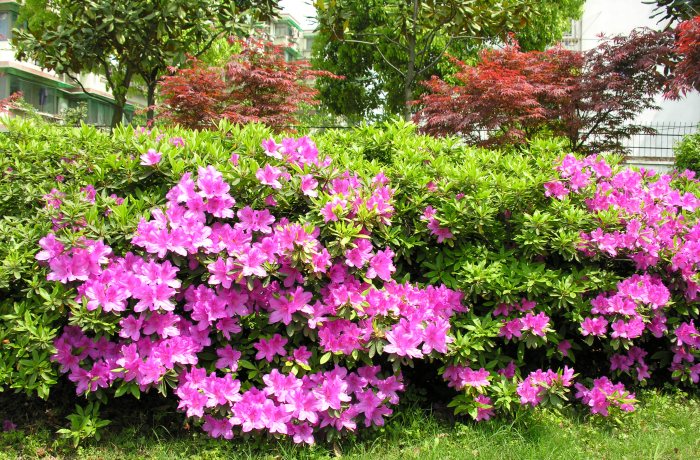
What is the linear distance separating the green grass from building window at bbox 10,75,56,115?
85.1ft

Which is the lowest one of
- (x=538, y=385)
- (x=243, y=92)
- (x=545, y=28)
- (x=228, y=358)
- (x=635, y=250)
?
(x=538, y=385)

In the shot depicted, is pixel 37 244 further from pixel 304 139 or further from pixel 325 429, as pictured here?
pixel 325 429

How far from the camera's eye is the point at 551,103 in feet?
34.1

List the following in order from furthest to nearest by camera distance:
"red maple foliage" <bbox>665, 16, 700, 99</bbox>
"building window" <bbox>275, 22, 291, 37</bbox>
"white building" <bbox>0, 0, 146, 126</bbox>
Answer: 1. "building window" <bbox>275, 22, 291, 37</bbox>
2. "white building" <bbox>0, 0, 146, 126</bbox>
3. "red maple foliage" <bbox>665, 16, 700, 99</bbox>

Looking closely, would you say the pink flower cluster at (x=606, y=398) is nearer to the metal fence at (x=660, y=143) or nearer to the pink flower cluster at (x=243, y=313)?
the pink flower cluster at (x=243, y=313)

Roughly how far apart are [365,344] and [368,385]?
0.36 meters

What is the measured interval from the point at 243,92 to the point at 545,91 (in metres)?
6.18

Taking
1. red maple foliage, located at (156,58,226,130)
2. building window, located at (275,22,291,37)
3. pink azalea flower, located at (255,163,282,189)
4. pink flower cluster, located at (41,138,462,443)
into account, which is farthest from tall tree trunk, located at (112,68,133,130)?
building window, located at (275,22,291,37)

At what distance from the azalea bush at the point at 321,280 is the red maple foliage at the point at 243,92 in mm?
6691

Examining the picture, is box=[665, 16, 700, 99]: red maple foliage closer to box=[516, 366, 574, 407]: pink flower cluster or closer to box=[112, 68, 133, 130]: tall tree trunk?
box=[516, 366, 574, 407]: pink flower cluster

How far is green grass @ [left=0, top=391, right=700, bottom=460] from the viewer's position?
243 cm

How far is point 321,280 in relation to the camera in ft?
8.35

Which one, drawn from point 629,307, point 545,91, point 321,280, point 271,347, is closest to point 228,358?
point 271,347

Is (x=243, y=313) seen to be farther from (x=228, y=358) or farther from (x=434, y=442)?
(x=434, y=442)
